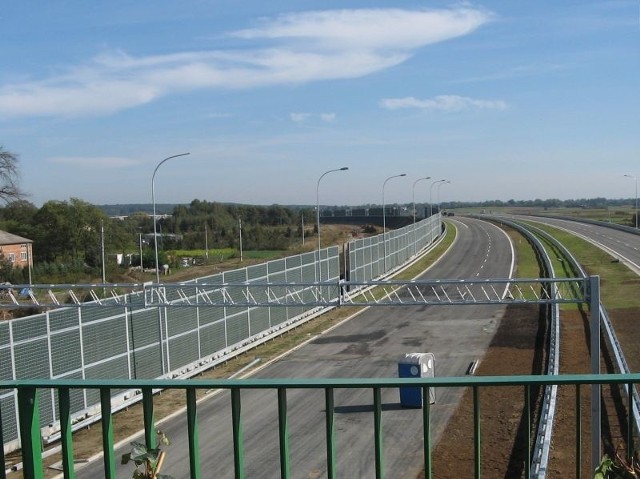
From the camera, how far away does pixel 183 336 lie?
2688 centimetres

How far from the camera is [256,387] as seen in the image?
3461 mm

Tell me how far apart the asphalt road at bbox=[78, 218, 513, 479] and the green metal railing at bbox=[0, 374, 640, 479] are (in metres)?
10.9

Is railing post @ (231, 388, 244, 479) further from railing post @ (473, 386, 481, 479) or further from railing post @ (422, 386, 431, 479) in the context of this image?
railing post @ (473, 386, 481, 479)

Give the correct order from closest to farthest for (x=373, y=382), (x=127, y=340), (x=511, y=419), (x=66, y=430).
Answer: (x=373, y=382) → (x=66, y=430) → (x=511, y=419) → (x=127, y=340)

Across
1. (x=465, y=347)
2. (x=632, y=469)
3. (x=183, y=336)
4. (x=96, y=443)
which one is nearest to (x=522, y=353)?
(x=465, y=347)

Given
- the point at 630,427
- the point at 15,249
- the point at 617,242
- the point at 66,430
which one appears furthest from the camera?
the point at 617,242

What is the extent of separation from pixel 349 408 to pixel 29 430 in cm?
1789

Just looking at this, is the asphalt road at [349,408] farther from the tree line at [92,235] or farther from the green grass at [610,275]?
the tree line at [92,235]

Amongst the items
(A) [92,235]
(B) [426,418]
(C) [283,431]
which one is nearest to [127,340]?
(C) [283,431]

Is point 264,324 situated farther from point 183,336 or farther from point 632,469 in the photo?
point 632,469

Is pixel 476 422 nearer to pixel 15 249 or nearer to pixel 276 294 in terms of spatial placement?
pixel 276 294

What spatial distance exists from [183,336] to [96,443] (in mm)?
8321

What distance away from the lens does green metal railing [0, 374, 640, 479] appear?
3.38m

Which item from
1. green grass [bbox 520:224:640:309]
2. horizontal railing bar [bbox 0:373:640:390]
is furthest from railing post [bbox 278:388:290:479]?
green grass [bbox 520:224:640:309]
